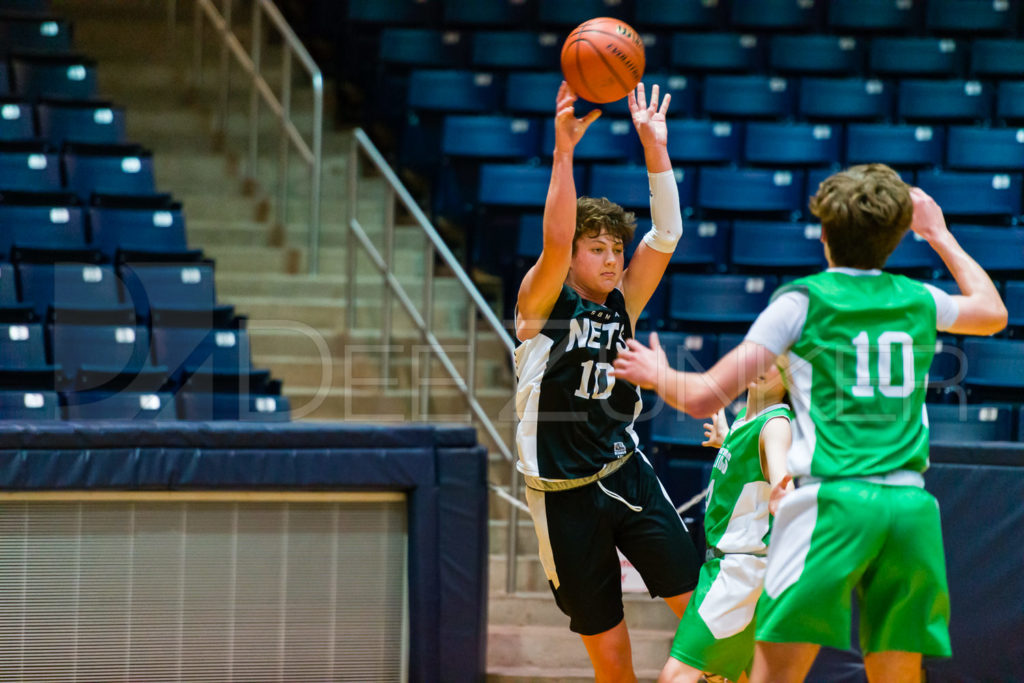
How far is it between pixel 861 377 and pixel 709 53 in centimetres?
611

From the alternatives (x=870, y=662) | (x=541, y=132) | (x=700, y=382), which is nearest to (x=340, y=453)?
(x=700, y=382)

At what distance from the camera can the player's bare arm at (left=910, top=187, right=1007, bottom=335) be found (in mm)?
2672

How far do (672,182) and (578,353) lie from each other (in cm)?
63

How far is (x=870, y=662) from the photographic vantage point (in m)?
2.52

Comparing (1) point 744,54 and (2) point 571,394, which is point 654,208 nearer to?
(2) point 571,394

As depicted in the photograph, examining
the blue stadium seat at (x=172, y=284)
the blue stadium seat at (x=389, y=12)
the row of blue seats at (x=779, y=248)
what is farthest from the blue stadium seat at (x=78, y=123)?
the row of blue seats at (x=779, y=248)

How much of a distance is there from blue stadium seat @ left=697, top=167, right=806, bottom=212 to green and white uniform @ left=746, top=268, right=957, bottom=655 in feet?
15.3

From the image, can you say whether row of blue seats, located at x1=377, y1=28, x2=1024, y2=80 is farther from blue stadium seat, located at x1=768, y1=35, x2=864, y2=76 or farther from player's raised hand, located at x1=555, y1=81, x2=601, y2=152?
player's raised hand, located at x1=555, y1=81, x2=601, y2=152

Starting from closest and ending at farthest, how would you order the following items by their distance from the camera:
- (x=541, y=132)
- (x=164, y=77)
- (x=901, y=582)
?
(x=901, y=582) → (x=541, y=132) → (x=164, y=77)

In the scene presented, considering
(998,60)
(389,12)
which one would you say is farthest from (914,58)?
(389,12)

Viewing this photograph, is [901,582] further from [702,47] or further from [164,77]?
[164,77]

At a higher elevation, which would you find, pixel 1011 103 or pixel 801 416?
pixel 1011 103

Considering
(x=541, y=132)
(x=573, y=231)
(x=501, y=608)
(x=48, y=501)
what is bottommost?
(x=501, y=608)

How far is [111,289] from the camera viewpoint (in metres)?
5.93
